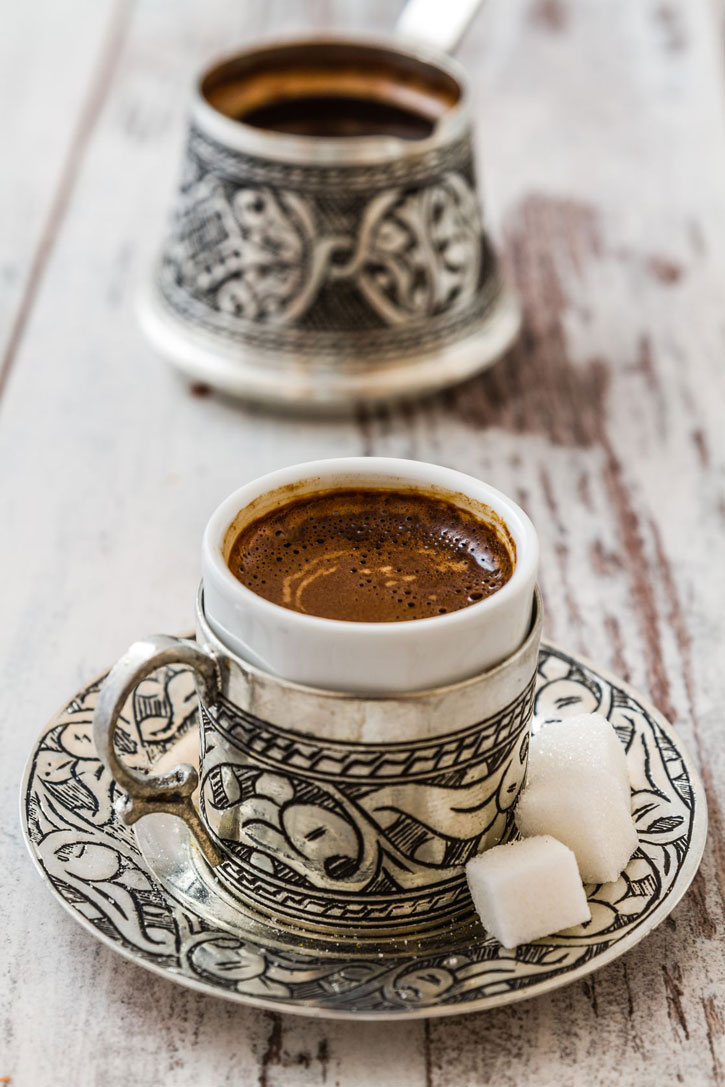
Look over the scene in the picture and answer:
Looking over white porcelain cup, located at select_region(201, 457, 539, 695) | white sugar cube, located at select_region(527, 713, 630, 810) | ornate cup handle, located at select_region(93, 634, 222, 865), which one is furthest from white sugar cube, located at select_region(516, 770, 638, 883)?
ornate cup handle, located at select_region(93, 634, 222, 865)

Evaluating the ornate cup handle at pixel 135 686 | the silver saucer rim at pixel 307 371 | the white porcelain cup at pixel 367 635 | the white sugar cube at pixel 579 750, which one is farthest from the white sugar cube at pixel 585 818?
the silver saucer rim at pixel 307 371

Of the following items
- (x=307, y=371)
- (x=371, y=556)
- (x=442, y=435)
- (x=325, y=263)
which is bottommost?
(x=442, y=435)

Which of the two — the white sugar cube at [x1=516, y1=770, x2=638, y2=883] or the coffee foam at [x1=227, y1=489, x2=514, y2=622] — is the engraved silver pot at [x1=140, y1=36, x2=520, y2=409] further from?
the white sugar cube at [x1=516, y1=770, x2=638, y2=883]

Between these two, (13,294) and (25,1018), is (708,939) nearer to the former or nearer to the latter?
(25,1018)

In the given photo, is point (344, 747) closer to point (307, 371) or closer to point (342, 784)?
point (342, 784)

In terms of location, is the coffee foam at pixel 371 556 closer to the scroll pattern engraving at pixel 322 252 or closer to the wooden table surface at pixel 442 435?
the wooden table surface at pixel 442 435

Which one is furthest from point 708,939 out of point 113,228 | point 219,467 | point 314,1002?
point 113,228

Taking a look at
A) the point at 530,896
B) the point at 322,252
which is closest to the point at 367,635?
the point at 530,896
